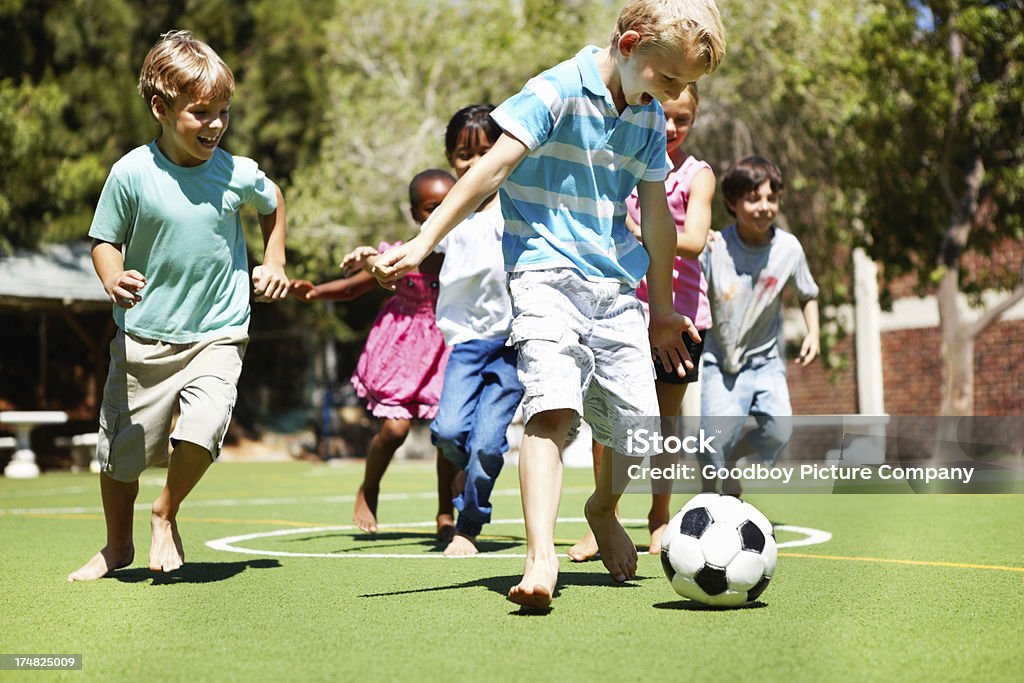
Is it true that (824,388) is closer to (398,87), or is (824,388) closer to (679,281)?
(398,87)

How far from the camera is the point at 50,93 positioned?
19062 mm

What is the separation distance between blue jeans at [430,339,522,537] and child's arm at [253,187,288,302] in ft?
3.31

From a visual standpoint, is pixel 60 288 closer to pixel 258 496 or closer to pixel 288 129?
pixel 288 129

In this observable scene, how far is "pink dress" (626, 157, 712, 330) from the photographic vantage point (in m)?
5.38

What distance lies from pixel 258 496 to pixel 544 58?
12.5 m

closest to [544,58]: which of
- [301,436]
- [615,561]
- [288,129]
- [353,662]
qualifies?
[288,129]

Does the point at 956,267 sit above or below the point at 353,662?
above

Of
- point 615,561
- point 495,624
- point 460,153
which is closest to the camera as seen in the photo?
point 495,624

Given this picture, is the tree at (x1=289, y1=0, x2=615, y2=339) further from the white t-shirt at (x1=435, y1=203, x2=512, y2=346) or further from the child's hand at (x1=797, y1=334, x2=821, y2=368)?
the white t-shirt at (x1=435, y1=203, x2=512, y2=346)

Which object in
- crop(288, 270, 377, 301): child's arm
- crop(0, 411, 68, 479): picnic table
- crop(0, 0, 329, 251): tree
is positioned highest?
crop(0, 0, 329, 251): tree

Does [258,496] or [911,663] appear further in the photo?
[258,496]

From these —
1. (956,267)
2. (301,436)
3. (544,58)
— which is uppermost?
(544,58)

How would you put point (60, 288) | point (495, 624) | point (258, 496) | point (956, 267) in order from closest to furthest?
point (495, 624) → point (258, 496) → point (956, 267) → point (60, 288)

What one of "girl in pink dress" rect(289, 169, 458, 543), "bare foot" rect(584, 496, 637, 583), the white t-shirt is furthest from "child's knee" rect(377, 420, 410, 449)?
"bare foot" rect(584, 496, 637, 583)
